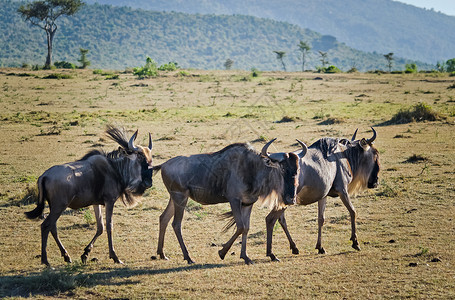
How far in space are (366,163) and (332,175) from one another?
Answer: 100 cm

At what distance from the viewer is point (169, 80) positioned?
40.2 meters

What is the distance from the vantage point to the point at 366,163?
891 centimetres

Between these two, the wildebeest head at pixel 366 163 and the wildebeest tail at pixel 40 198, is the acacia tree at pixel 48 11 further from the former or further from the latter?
the wildebeest head at pixel 366 163

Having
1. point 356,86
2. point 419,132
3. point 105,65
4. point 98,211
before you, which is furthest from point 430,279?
point 105,65

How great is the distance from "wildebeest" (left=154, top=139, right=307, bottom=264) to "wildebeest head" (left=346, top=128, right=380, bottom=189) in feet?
6.15

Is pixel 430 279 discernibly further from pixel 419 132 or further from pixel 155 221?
pixel 419 132

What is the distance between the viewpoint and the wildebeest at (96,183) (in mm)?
7203

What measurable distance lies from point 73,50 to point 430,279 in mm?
149643

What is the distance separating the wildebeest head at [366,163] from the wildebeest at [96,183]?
360 centimetres

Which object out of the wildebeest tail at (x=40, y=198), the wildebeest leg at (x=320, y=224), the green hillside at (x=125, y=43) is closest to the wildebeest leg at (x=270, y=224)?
the wildebeest leg at (x=320, y=224)

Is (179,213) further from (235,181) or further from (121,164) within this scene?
(121,164)

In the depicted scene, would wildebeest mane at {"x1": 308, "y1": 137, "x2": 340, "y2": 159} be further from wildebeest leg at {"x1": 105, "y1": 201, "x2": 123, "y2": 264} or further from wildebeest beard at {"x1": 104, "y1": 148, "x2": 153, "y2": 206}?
wildebeest leg at {"x1": 105, "y1": 201, "x2": 123, "y2": 264}

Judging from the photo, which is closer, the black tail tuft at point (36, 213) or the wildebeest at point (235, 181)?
the black tail tuft at point (36, 213)

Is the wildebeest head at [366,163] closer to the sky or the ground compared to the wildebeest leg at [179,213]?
closer to the sky
